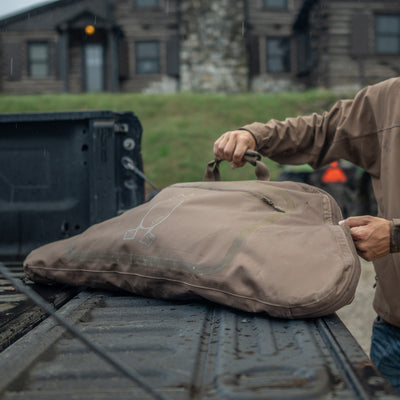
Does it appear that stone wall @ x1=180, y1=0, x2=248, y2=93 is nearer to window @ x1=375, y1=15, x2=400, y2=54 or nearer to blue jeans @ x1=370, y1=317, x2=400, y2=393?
window @ x1=375, y1=15, x2=400, y2=54

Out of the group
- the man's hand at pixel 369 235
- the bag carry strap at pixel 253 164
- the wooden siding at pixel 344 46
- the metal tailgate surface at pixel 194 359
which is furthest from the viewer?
the wooden siding at pixel 344 46

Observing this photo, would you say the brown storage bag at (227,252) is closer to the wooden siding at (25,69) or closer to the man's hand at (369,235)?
the man's hand at (369,235)

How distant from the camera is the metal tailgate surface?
90 centimetres

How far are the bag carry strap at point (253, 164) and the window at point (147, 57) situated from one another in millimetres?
17567

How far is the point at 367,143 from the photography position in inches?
83.6

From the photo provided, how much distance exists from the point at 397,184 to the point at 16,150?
197 cm

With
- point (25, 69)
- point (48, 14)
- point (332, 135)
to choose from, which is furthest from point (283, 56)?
point (332, 135)

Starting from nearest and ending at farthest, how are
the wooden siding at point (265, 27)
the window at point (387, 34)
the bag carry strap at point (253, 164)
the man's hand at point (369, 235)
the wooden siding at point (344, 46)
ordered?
the man's hand at point (369, 235), the bag carry strap at point (253, 164), the wooden siding at point (344, 46), the window at point (387, 34), the wooden siding at point (265, 27)

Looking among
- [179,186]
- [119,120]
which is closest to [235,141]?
[179,186]

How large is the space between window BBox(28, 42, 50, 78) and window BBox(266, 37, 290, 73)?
8740mm

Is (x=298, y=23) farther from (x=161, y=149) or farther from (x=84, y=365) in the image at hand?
(x=84, y=365)

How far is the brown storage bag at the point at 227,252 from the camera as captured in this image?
129 cm

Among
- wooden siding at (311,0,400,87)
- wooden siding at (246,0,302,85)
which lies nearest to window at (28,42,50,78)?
wooden siding at (246,0,302,85)

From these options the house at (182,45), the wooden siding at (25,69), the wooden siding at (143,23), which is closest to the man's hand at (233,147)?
the house at (182,45)
